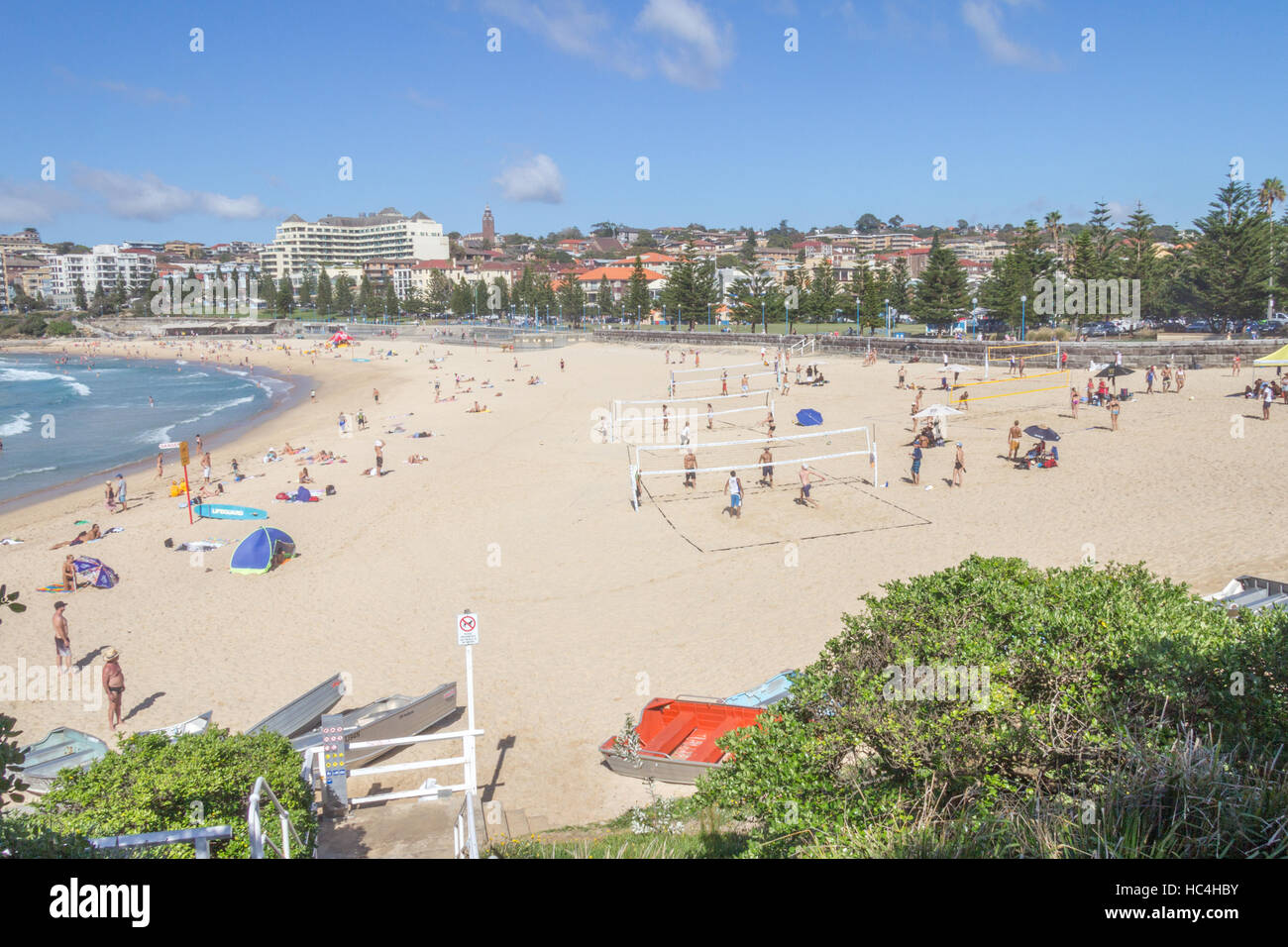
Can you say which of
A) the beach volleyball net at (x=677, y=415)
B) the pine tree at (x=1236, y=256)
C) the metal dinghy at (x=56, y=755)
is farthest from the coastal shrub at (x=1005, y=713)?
the pine tree at (x=1236, y=256)

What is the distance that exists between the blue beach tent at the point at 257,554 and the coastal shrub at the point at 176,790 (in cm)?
970

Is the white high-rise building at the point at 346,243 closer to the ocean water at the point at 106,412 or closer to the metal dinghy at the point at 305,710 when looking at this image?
the ocean water at the point at 106,412

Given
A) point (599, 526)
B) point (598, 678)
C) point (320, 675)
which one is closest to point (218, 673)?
point (320, 675)

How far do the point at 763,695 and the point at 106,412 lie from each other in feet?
140

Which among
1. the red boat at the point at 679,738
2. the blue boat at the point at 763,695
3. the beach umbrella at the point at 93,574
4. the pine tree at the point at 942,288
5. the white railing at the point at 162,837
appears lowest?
the red boat at the point at 679,738

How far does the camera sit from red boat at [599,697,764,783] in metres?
8.21

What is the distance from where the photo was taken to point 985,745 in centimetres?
416

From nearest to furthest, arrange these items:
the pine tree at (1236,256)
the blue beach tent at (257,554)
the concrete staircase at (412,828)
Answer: the concrete staircase at (412,828), the blue beach tent at (257,554), the pine tree at (1236,256)

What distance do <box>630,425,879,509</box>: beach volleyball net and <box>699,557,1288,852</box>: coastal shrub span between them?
11.9 meters

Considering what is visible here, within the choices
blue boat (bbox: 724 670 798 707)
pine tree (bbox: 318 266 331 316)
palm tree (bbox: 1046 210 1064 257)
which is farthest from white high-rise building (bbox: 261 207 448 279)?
blue boat (bbox: 724 670 798 707)

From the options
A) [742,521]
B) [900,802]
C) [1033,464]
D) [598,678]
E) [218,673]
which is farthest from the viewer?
[1033,464]

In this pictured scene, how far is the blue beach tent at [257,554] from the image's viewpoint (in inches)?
593
